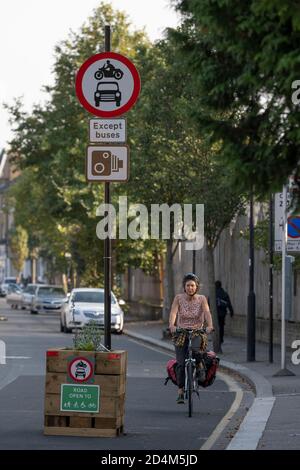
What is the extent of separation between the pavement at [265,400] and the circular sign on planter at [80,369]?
5.22ft

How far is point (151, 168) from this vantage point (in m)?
36.2

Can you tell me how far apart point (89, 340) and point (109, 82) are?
2896 mm

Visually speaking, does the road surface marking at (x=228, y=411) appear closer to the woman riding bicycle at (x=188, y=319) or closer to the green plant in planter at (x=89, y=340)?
the woman riding bicycle at (x=188, y=319)

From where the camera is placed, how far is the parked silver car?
7075 centimetres

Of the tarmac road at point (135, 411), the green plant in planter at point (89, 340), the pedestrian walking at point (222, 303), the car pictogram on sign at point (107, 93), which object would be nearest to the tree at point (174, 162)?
the pedestrian walking at point (222, 303)

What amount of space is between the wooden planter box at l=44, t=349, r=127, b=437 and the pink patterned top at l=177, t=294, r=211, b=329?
12.4ft

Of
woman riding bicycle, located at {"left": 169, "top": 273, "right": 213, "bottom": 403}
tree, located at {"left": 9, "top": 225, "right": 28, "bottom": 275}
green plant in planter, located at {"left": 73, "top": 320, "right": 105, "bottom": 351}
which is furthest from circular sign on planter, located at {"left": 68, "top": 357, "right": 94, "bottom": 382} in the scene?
tree, located at {"left": 9, "top": 225, "right": 28, "bottom": 275}

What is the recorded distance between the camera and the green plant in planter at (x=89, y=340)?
14.9 meters

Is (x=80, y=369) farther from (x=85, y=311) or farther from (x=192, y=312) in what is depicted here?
(x=85, y=311)

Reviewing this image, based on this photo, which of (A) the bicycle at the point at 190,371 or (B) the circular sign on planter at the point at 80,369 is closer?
(B) the circular sign on planter at the point at 80,369

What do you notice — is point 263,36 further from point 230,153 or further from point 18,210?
point 18,210

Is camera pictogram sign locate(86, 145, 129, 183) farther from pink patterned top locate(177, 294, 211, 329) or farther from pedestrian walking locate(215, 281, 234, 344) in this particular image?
pedestrian walking locate(215, 281, 234, 344)

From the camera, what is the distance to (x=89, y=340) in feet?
49.4
